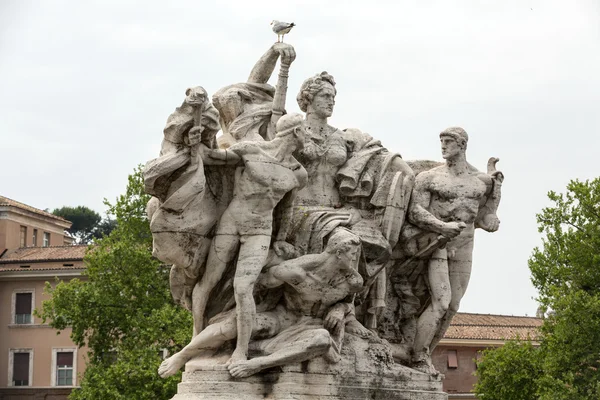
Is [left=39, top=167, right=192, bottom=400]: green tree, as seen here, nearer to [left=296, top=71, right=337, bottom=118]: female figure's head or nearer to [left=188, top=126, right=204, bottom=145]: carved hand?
[left=296, top=71, right=337, bottom=118]: female figure's head

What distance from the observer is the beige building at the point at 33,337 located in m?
45.9

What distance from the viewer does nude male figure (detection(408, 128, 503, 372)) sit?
13.6 m

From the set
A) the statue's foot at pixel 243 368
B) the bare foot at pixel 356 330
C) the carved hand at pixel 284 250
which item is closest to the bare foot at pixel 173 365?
the statue's foot at pixel 243 368

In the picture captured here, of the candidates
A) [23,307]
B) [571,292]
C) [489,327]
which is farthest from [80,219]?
[571,292]

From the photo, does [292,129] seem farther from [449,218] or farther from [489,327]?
[489,327]

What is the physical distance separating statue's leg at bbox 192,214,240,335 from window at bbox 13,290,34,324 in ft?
115

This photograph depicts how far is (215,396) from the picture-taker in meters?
12.0

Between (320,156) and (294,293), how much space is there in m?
1.55

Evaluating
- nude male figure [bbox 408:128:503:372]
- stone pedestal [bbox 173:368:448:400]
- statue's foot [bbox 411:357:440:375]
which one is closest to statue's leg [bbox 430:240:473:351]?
nude male figure [bbox 408:128:503:372]

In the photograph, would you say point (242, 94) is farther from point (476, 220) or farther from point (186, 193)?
point (476, 220)

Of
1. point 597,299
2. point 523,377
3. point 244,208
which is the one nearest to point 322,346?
point 244,208

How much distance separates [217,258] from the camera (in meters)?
12.6

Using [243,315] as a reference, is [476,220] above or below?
above

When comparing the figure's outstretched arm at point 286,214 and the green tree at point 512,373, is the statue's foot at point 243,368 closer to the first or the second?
the figure's outstretched arm at point 286,214
